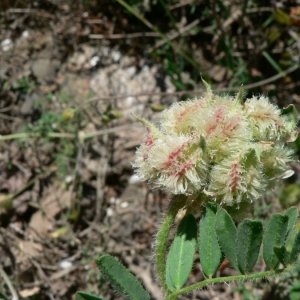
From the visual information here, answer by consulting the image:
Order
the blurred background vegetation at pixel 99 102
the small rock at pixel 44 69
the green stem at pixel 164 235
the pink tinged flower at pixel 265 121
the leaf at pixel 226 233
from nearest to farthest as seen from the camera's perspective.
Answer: the leaf at pixel 226 233, the pink tinged flower at pixel 265 121, the green stem at pixel 164 235, the blurred background vegetation at pixel 99 102, the small rock at pixel 44 69

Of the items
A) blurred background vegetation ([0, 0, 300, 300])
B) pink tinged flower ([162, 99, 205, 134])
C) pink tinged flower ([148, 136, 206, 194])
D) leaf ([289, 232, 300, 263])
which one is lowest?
blurred background vegetation ([0, 0, 300, 300])

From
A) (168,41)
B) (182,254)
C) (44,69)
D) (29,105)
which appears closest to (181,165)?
(182,254)

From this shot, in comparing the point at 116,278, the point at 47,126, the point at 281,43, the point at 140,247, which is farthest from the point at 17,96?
the point at 116,278

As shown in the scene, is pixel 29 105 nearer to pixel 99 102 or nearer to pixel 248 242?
pixel 99 102

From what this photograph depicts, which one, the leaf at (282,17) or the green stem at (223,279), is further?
the leaf at (282,17)

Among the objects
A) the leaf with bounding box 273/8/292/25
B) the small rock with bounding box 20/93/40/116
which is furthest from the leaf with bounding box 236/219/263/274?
the small rock with bounding box 20/93/40/116

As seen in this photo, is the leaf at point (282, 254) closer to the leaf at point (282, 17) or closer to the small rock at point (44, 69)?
the leaf at point (282, 17)

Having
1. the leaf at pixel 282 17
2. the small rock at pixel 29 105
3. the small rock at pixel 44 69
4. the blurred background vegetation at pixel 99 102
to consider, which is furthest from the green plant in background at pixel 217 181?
the small rock at pixel 44 69

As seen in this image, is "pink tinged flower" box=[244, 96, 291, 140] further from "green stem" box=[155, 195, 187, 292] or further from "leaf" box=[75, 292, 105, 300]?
"leaf" box=[75, 292, 105, 300]
